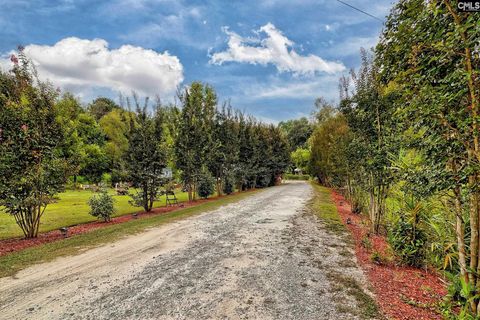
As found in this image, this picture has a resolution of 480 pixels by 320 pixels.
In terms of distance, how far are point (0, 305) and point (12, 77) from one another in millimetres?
7646

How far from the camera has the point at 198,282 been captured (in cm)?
470

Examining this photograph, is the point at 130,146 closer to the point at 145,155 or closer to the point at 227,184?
the point at 145,155

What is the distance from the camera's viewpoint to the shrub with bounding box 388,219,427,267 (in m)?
5.51

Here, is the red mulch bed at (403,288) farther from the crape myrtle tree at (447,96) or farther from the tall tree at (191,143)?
the tall tree at (191,143)

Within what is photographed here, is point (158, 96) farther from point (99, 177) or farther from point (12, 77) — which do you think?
point (99, 177)

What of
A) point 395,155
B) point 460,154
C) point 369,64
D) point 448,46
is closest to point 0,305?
point 460,154

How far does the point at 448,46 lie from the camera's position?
8.84 ft

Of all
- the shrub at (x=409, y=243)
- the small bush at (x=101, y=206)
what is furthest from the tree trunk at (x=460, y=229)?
the small bush at (x=101, y=206)

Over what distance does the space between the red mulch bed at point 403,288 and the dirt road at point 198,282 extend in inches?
11.4

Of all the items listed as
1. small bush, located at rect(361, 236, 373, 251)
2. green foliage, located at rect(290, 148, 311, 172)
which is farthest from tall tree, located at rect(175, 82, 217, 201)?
green foliage, located at rect(290, 148, 311, 172)

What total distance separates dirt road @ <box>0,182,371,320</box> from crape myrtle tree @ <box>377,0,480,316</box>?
212 centimetres

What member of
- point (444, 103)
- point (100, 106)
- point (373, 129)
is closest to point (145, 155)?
point (373, 129)

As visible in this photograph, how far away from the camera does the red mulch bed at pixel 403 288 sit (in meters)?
3.75

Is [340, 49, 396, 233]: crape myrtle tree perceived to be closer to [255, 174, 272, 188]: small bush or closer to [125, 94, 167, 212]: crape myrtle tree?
[125, 94, 167, 212]: crape myrtle tree
